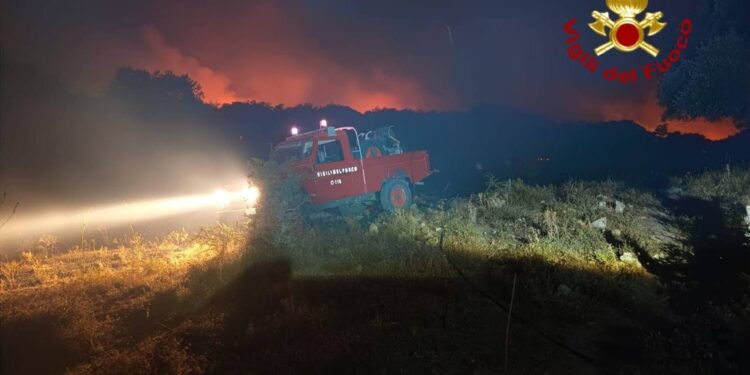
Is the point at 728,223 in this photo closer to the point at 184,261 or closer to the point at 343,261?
the point at 343,261

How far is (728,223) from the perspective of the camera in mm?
8719

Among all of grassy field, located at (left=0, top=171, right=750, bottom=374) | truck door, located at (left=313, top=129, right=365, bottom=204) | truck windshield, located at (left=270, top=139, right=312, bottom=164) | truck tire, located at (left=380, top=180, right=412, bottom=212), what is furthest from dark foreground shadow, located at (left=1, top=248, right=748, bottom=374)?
truck tire, located at (left=380, top=180, right=412, bottom=212)

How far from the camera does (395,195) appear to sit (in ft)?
42.0

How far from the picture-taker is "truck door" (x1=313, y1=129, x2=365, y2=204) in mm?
10633

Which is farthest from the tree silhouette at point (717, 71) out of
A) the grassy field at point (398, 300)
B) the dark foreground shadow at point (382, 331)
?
the dark foreground shadow at point (382, 331)

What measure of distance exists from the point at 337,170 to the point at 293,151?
4.78ft

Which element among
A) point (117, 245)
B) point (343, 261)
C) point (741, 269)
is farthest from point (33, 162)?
point (741, 269)

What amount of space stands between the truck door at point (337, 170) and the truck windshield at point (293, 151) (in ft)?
1.21

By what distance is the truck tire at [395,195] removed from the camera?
41.0 feet

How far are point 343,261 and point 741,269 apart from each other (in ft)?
22.7

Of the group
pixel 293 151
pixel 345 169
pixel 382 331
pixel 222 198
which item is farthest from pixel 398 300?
pixel 222 198

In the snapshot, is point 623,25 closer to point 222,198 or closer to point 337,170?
point 337,170

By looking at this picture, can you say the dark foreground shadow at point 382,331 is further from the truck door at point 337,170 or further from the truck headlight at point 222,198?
the truck headlight at point 222,198

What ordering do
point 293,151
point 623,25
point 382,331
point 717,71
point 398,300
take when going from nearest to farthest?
point 382,331 < point 398,300 < point 623,25 < point 293,151 < point 717,71
